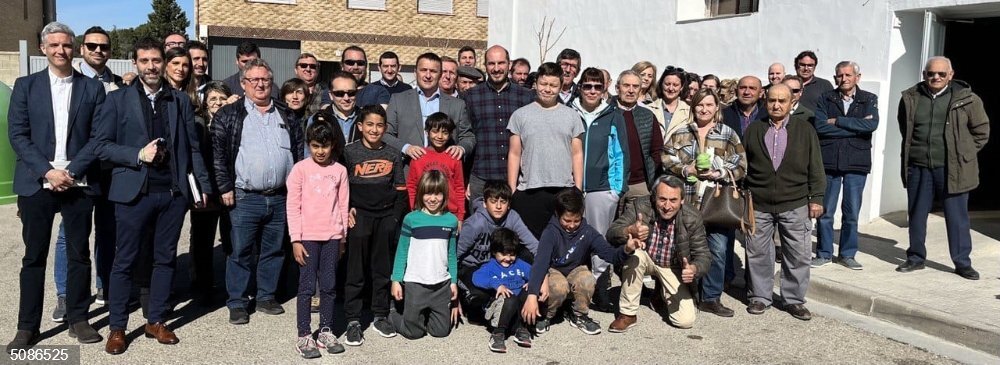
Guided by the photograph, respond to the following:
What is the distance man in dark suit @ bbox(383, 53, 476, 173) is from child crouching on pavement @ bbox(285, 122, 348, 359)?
1086mm

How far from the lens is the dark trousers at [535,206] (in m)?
6.27

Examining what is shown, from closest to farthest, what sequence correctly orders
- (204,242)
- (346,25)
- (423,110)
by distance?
(204,242)
(423,110)
(346,25)

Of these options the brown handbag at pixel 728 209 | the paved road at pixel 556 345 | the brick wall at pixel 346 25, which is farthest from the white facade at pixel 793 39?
the brick wall at pixel 346 25

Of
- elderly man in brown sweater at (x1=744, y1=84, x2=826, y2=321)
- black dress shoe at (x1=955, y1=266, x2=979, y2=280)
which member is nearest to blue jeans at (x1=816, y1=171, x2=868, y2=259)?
black dress shoe at (x1=955, y1=266, x2=979, y2=280)

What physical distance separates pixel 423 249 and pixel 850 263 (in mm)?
4201

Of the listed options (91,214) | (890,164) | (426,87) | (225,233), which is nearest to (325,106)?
(426,87)

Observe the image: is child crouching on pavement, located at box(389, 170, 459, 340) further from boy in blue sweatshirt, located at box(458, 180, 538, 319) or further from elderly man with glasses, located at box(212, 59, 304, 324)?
elderly man with glasses, located at box(212, 59, 304, 324)

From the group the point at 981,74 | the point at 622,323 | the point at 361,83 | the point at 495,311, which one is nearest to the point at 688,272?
the point at 622,323

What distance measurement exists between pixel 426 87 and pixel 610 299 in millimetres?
2309

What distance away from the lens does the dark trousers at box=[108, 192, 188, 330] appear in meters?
5.05

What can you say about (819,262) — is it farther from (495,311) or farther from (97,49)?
A: (97,49)

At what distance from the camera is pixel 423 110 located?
6465mm

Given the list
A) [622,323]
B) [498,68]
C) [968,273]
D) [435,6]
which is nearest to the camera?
[622,323]

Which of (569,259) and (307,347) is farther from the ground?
(569,259)
